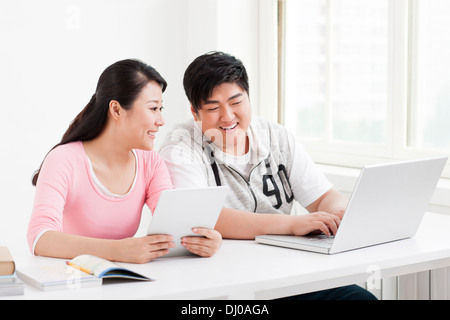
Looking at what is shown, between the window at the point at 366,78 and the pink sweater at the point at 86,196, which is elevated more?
the window at the point at 366,78

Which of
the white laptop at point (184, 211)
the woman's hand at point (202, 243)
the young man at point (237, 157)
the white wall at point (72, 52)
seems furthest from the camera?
the white wall at point (72, 52)

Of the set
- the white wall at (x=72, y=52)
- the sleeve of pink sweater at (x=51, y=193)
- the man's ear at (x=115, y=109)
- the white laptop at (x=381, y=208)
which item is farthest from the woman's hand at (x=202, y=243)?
the white wall at (x=72, y=52)

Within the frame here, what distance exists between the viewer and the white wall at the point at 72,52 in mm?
2898

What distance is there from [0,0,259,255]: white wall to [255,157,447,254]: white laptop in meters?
1.56

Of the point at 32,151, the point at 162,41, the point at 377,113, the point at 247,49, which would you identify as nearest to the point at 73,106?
the point at 32,151

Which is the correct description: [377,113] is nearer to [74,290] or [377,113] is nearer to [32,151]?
[32,151]

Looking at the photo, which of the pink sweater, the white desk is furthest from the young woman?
the white desk

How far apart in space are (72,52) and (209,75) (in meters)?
1.30

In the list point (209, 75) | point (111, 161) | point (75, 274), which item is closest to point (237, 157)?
point (209, 75)

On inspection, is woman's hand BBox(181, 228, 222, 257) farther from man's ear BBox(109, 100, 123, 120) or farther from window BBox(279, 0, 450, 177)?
window BBox(279, 0, 450, 177)

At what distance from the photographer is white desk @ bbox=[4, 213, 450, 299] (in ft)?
4.29

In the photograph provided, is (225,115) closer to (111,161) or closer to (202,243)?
(111,161)

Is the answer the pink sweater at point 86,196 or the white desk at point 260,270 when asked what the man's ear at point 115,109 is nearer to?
the pink sweater at point 86,196

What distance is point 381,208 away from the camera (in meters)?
1.63
